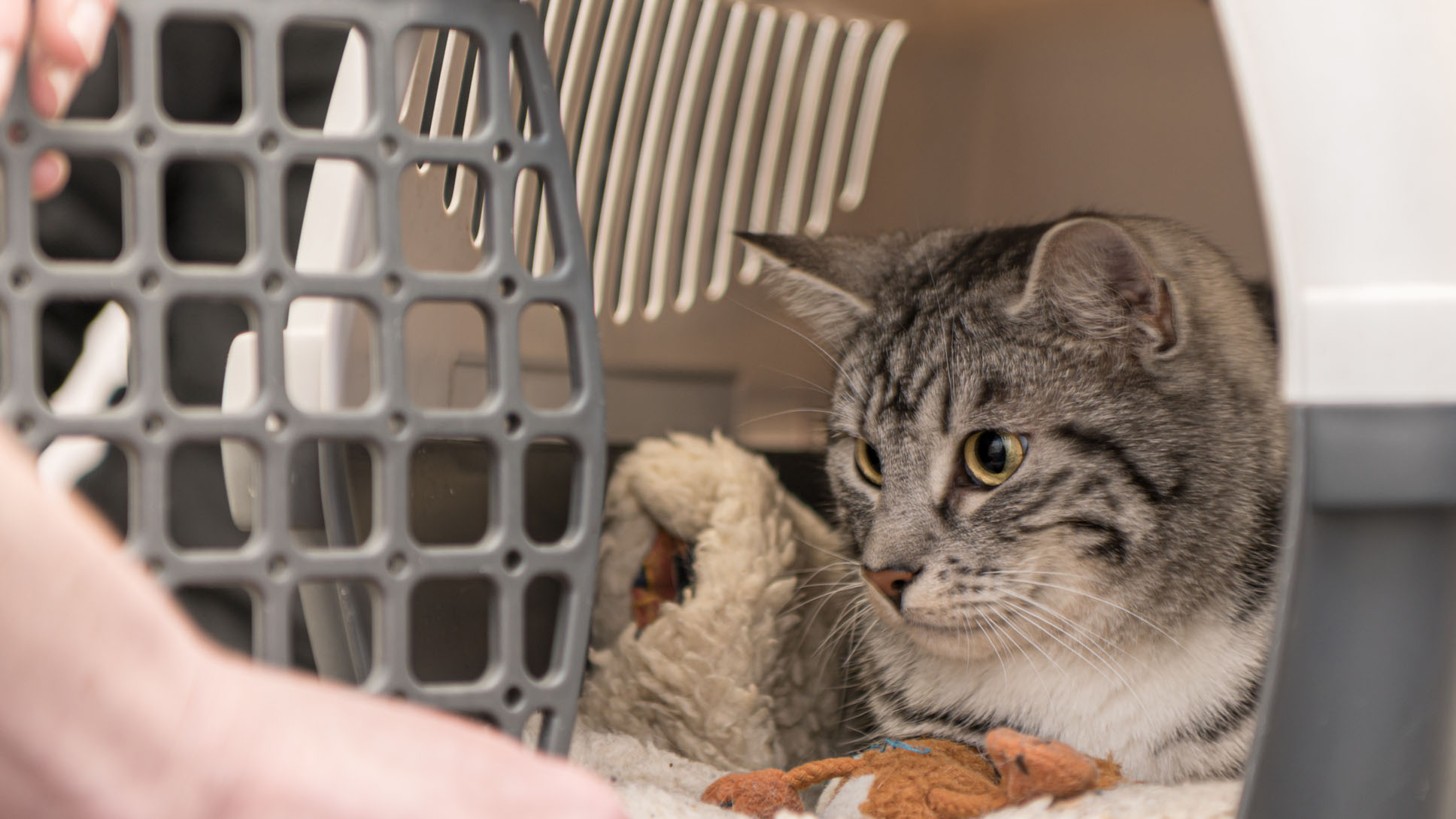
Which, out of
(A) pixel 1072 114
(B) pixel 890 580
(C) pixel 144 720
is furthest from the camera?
(A) pixel 1072 114

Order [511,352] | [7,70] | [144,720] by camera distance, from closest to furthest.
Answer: [144,720], [7,70], [511,352]

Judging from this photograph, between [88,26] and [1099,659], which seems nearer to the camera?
[88,26]

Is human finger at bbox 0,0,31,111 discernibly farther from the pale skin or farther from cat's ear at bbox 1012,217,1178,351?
cat's ear at bbox 1012,217,1178,351

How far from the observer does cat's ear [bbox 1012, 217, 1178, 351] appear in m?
0.82

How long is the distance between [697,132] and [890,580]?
720mm

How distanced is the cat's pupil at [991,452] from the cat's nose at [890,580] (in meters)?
0.12

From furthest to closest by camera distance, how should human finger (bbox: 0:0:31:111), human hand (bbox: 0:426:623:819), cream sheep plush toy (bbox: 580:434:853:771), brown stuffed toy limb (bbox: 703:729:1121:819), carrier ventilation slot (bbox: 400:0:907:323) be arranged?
carrier ventilation slot (bbox: 400:0:907:323), cream sheep plush toy (bbox: 580:434:853:771), brown stuffed toy limb (bbox: 703:729:1121:819), human finger (bbox: 0:0:31:111), human hand (bbox: 0:426:623:819)


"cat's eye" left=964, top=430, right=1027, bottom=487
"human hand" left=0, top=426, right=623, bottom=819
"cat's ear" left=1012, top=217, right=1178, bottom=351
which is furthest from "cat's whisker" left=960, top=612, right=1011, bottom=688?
"human hand" left=0, top=426, right=623, bottom=819

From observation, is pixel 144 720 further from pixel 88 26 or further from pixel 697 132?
pixel 697 132

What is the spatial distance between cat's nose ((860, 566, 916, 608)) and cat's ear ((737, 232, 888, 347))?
1.04 ft

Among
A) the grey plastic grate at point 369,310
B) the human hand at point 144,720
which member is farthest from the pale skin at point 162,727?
the grey plastic grate at point 369,310

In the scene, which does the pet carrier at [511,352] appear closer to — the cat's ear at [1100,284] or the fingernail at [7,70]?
the fingernail at [7,70]

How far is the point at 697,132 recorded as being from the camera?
1.36m

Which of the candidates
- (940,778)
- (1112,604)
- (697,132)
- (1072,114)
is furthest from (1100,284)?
(697,132)
